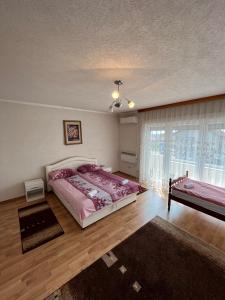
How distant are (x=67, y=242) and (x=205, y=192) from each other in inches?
106

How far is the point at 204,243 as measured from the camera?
2.13 metres

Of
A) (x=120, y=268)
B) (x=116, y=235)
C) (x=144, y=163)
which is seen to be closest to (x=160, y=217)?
(x=116, y=235)

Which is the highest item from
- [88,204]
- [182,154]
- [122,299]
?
[182,154]

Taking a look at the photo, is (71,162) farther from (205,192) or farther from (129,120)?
(205,192)

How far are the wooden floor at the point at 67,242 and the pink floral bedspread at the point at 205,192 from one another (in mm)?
550

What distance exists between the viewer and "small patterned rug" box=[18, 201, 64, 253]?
217 cm

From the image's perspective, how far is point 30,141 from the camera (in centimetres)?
359

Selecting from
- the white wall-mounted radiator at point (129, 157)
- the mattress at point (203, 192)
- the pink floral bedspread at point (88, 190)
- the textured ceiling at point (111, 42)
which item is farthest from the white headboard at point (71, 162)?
the mattress at point (203, 192)

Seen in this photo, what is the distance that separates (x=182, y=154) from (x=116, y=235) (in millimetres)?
2620

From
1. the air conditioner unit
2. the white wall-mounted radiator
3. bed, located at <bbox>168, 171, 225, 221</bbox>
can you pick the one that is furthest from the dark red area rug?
the air conditioner unit

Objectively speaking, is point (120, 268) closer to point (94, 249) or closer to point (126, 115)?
point (94, 249)

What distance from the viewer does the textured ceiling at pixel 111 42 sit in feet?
2.87

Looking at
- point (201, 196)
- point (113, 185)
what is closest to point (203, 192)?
point (201, 196)

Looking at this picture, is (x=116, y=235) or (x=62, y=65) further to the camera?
(x=116, y=235)
